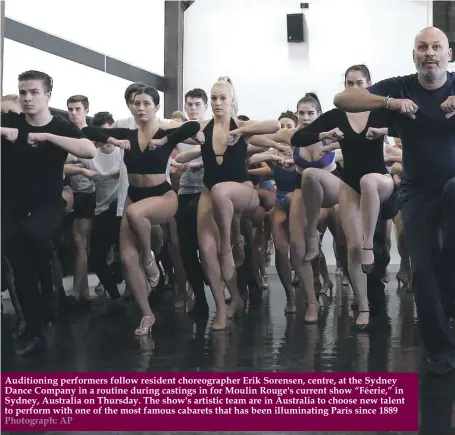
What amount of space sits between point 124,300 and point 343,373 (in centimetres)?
324

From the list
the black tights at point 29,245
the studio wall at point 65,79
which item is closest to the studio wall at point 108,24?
the studio wall at point 65,79

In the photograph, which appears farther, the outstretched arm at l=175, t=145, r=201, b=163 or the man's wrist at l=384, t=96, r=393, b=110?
the outstretched arm at l=175, t=145, r=201, b=163

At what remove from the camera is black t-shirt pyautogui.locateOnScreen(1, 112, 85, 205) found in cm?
399

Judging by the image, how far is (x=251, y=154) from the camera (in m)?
5.38

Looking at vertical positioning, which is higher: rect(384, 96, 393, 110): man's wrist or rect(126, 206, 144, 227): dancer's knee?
rect(384, 96, 393, 110): man's wrist

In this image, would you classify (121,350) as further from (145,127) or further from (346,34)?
(346,34)

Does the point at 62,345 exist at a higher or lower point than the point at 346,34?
lower

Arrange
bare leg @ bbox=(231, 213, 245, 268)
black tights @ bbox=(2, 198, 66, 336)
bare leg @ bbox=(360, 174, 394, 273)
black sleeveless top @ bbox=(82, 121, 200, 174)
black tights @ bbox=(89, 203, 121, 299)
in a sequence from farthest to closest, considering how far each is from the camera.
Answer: black tights @ bbox=(89, 203, 121, 299) < bare leg @ bbox=(231, 213, 245, 268) < black sleeveless top @ bbox=(82, 121, 200, 174) < bare leg @ bbox=(360, 174, 394, 273) < black tights @ bbox=(2, 198, 66, 336)

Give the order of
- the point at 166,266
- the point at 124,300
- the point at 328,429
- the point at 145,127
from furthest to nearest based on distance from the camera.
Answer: the point at 166,266 → the point at 124,300 → the point at 145,127 → the point at 328,429

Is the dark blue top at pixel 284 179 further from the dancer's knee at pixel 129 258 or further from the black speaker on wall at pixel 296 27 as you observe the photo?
the black speaker on wall at pixel 296 27

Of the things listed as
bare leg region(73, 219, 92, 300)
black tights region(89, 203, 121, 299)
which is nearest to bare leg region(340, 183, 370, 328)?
black tights region(89, 203, 121, 299)

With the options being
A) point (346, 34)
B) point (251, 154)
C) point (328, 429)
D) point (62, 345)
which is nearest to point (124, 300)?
point (251, 154)

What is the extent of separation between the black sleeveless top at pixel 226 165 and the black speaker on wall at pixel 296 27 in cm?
647

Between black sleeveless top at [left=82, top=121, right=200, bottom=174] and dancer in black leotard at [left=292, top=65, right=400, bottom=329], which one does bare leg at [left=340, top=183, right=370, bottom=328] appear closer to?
dancer in black leotard at [left=292, top=65, right=400, bottom=329]
